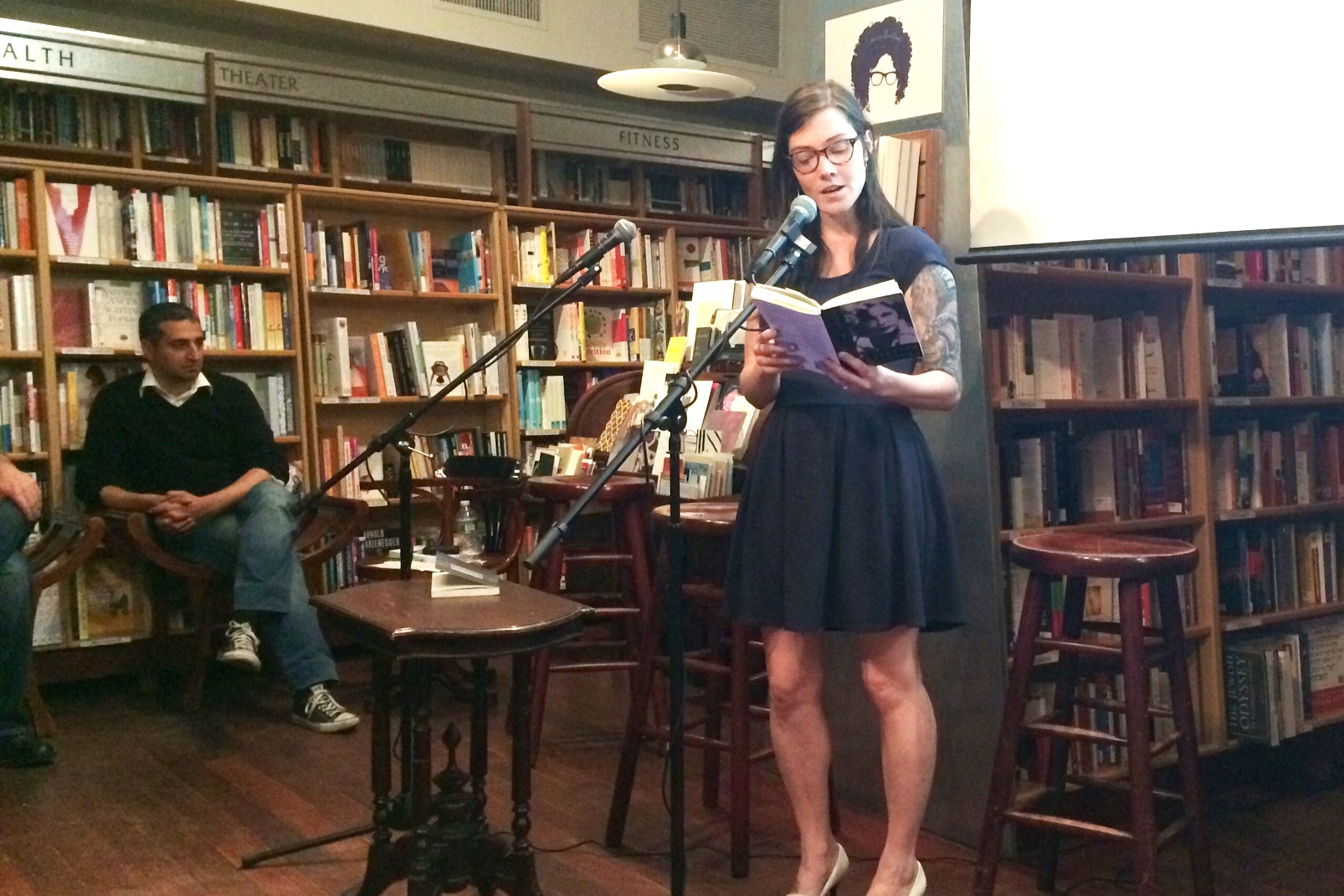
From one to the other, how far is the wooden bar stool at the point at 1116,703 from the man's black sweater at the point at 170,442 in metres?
2.58

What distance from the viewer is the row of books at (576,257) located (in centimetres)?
473

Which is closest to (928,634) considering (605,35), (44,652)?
(44,652)

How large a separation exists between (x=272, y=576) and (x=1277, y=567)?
2752 millimetres

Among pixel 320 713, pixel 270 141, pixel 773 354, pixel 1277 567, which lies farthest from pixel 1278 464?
pixel 270 141

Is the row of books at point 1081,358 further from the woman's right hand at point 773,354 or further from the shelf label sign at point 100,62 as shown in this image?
the shelf label sign at point 100,62

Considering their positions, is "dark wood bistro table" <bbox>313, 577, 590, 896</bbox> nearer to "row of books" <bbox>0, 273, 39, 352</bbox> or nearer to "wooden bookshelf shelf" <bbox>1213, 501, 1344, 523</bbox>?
"wooden bookshelf shelf" <bbox>1213, 501, 1344, 523</bbox>

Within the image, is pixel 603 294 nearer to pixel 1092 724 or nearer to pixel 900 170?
pixel 900 170

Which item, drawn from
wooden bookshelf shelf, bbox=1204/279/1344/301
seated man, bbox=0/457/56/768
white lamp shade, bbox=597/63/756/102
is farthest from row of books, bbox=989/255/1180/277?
seated man, bbox=0/457/56/768

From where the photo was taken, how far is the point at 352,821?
2.51 metres

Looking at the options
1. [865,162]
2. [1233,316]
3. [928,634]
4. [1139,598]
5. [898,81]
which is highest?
[898,81]

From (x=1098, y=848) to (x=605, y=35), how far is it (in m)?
4.12

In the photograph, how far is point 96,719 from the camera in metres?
3.40

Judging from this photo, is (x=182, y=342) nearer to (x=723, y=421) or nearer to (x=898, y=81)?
(x=723, y=421)

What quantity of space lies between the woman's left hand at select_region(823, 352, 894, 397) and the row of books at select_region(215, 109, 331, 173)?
3.31 metres
